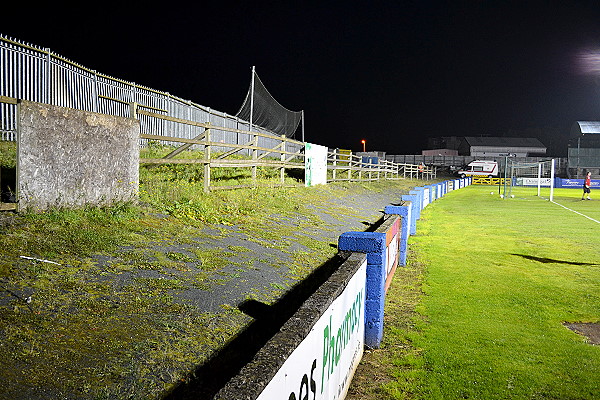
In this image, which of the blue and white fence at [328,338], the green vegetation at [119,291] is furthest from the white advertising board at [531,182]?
the blue and white fence at [328,338]

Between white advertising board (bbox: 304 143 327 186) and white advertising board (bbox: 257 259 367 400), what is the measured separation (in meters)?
11.2

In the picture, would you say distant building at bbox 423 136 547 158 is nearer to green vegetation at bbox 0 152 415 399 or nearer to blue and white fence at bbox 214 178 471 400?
green vegetation at bbox 0 152 415 399

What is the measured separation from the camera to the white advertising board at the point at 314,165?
52.1 ft

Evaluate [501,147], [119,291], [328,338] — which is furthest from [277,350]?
[501,147]

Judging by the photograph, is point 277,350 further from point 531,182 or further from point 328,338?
point 531,182

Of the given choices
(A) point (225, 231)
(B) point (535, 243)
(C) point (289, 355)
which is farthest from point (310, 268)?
(B) point (535, 243)

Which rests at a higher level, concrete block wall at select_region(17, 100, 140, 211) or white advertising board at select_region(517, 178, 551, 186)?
concrete block wall at select_region(17, 100, 140, 211)

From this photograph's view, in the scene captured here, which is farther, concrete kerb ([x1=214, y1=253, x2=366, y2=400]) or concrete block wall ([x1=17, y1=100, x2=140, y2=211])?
concrete block wall ([x1=17, y1=100, x2=140, y2=211])

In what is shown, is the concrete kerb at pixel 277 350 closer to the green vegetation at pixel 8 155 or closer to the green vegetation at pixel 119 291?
the green vegetation at pixel 119 291

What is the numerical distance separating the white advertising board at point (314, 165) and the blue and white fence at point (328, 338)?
9926 mm

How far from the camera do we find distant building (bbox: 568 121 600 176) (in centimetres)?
6894

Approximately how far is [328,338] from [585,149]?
3261 inches

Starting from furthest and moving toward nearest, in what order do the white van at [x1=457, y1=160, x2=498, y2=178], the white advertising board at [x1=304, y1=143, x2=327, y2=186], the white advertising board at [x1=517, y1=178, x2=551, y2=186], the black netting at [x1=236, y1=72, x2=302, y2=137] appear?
the white van at [x1=457, y1=160, x2=498, y2=178]
the white advertising board at [x1=517, y1=178, x2=551, y2=186]
the black netting at [x1=236, y1=72, x2=302, y2=137]
the white advertising board at [x1=304, y1=143, x2=327, y2=186]

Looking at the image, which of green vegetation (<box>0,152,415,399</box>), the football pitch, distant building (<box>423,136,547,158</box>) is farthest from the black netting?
distant building (<box>423,136,547,158</box>)
